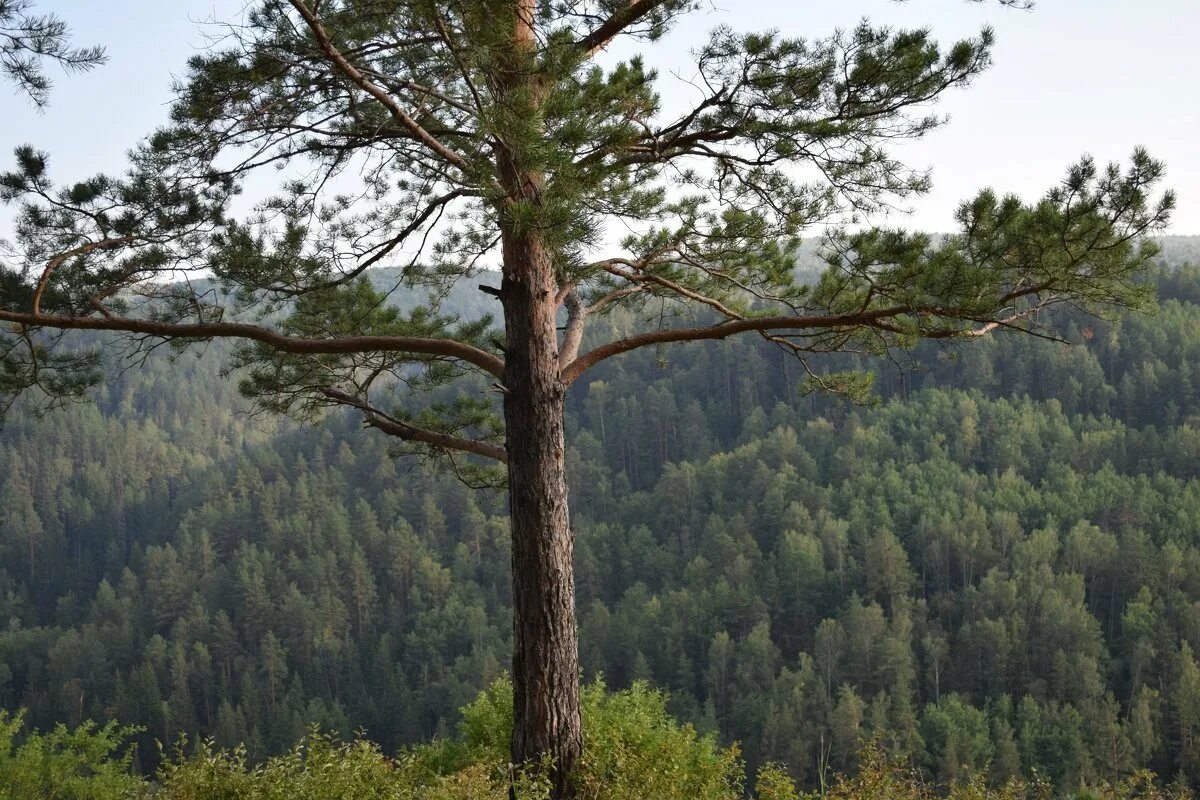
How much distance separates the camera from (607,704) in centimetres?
543

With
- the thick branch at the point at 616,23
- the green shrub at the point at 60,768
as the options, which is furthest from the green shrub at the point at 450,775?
the green shrub at the point at 60,768

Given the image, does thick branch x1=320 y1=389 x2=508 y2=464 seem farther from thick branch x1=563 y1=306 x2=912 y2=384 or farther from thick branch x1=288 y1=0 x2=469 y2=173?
thick branch x1=288 y1=0 x2=469 y2=173

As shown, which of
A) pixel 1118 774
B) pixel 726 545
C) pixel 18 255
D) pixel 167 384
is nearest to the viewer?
pixel 18 255

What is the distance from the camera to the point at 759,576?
43.5 meters

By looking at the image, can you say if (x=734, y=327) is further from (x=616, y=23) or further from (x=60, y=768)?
(x=60, y=768)

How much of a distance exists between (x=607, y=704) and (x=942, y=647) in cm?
3486

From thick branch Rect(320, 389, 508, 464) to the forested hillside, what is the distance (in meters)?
24.1

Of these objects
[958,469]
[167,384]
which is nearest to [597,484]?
[958,469]

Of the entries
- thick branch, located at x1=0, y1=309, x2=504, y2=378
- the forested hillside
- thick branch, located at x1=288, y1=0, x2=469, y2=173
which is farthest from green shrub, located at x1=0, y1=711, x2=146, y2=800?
the forested hillside

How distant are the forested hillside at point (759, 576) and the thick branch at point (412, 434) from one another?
24100 mm

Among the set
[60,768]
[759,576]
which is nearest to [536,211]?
[60,768]

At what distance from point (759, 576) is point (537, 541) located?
4111cm

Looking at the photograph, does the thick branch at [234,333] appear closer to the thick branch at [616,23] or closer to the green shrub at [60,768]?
the thick branch at [616,23]

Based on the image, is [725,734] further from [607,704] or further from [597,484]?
[607,704]
